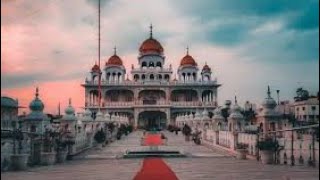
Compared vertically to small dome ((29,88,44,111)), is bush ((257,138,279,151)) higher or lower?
lower

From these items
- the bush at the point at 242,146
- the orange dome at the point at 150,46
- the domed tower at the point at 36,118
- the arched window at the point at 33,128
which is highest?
the orange dome at the point at 150,46

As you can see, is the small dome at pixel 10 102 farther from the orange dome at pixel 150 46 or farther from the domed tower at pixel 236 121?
the orange dome at pixel 150 46

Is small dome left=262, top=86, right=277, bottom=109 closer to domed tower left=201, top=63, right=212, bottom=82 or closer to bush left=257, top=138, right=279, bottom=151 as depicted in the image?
bush left=257, top=138, right=279, bottom=151

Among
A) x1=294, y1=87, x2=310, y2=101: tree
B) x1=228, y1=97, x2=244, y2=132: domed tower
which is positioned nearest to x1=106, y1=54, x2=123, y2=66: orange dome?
x1=294, y1=87, x2=310, y2=101: tree

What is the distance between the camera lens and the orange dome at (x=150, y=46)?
8159 centimetres

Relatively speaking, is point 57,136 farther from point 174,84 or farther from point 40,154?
point 174,84

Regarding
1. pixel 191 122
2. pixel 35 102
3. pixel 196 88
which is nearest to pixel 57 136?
pixel 35 102

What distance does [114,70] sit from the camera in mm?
80375

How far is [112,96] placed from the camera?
265 ft

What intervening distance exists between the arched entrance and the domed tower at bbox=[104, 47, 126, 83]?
273 inches

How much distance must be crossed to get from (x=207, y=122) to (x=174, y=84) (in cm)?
3631

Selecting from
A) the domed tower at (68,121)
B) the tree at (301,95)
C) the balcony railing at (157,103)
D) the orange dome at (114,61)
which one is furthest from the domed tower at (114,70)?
the domed tower at (68,121)

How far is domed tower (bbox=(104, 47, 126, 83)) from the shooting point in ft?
263

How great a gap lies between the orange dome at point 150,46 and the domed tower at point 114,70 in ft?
13.8
